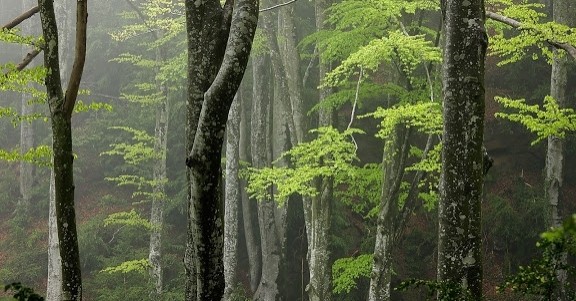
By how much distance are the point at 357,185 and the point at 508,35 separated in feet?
24.8

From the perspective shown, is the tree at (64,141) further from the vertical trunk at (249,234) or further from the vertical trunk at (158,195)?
the vertical trunk at (249,234)

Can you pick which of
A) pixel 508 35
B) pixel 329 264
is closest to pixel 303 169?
pixel 329 264

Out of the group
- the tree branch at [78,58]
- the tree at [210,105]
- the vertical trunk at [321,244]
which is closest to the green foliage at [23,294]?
the tree at [210,105]

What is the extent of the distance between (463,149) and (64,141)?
3239 mm

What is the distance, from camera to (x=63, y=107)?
15.6 ft

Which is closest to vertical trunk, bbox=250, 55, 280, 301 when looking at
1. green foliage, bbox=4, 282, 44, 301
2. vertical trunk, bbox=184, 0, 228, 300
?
vertical trunk, bbox=184, 0, 228, 300

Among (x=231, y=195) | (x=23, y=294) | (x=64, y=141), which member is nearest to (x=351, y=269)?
(x=231, y=195)

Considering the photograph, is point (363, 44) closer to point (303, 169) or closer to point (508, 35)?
point (303, 169)

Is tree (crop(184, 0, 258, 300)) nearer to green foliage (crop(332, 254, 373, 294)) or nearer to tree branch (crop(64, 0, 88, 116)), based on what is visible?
tree branch (crop(64, 0, 88, 116))

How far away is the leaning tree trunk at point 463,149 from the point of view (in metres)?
4.43

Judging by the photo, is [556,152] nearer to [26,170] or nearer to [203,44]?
[203,44]

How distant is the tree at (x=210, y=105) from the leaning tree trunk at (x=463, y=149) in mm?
1660

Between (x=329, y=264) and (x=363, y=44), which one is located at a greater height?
(x=363, y=44)

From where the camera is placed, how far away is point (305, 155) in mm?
10273
